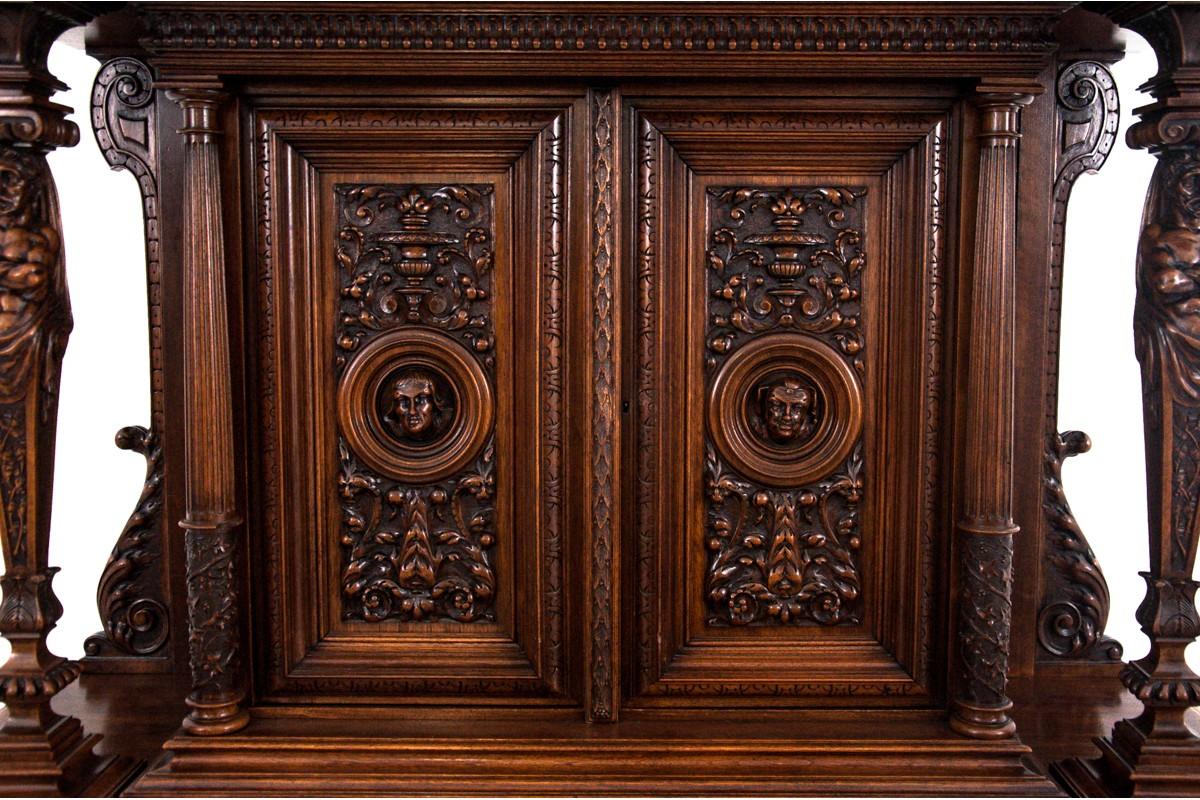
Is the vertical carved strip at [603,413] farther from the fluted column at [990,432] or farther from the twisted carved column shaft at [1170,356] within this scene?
the twisted carved column shaft at [1170,356]

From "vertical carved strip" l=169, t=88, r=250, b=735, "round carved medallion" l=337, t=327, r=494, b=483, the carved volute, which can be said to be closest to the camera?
the carved volute

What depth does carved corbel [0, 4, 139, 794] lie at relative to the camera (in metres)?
1.90

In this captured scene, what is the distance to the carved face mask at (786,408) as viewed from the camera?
6.94 ft

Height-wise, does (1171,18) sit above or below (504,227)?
above

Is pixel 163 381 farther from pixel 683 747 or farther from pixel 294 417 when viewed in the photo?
pixel 683 747

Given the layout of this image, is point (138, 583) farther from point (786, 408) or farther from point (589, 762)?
point (786, 408)

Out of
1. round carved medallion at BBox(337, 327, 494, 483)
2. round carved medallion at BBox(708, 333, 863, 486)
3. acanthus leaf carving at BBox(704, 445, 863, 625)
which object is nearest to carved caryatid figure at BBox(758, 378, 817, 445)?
round carved medallion at BBox(708, 333, 863, 486)

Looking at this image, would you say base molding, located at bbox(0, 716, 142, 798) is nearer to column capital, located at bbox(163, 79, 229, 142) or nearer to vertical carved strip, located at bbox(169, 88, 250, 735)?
vertical carved strip, located at bbox(169, 88, 250, 735)

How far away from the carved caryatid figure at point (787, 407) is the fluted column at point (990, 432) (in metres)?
0.27

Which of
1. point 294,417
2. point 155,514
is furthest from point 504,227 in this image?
point 155,514

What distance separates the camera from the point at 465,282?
210 centimetres

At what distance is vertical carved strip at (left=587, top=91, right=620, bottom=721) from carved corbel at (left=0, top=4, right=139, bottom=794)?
0.85 m

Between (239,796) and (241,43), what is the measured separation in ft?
4.12

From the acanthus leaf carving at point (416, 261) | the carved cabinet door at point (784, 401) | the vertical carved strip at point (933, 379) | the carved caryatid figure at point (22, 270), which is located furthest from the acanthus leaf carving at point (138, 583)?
the vertical carved strip at point (933, 379)
